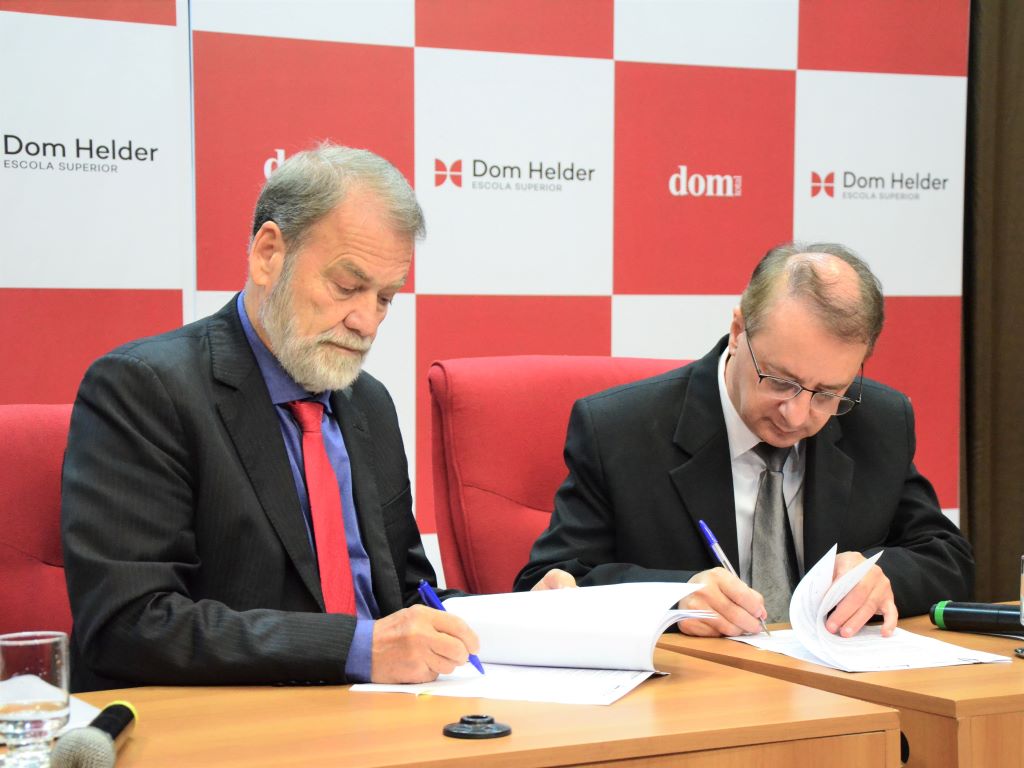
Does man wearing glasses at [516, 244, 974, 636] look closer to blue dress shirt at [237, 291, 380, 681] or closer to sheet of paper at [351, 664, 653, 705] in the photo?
blue dress shirt at [237, 291, 380, 681]

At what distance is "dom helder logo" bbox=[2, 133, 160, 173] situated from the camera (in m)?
2.87

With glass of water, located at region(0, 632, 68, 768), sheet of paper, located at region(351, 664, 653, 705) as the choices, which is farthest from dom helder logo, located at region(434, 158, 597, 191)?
glass of water, located at region(0, 632, 68, 768)

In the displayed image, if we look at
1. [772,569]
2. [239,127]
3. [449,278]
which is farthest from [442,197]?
[772,569]

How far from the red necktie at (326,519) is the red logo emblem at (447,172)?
4.76ft

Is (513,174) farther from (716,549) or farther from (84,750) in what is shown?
(84,750)

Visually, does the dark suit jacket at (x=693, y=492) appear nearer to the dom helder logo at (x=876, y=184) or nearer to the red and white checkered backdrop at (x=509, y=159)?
the red and white checkered backdrop at (x=509, y=159)

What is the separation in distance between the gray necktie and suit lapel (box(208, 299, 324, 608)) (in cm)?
84

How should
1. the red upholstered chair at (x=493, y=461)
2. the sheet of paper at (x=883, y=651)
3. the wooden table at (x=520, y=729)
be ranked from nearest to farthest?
the wooden table at (x=520, y=729), the sheet of paper at (x=883, y=651), the red upholstered chair at (x=493, y=461)

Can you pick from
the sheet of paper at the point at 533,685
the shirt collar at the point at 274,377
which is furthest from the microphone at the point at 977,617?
the shirt collar at the point at 274,377

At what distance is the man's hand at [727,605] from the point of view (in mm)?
1926

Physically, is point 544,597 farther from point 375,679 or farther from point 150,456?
point 150,456

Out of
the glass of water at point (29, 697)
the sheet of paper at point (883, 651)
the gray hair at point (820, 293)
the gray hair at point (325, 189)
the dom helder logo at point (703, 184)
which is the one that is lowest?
the sheet of paper at point (883, 651)

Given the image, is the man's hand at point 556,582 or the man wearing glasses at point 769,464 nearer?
the man's hand at point 556,582

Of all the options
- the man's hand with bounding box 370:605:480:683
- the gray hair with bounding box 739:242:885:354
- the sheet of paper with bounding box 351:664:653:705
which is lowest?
the sheet of paper with bounding box 351:664:653:705
